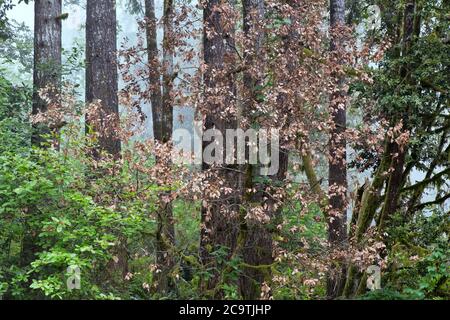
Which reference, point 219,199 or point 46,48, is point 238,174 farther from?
point 46,48

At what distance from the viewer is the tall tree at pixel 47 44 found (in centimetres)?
1209

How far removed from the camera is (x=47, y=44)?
12.4 m

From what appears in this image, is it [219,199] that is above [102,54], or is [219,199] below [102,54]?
below

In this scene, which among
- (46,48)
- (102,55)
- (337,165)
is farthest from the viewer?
(102,55)

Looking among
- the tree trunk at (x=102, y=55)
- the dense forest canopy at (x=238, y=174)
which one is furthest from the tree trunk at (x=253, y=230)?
the tree trunk at (x=102, y=55)

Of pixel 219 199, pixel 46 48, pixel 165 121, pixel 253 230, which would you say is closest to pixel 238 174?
pixel 219 199

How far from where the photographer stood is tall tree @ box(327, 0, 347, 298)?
29.9ft

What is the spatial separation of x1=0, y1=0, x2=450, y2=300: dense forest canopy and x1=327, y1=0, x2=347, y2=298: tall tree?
0.07 meters

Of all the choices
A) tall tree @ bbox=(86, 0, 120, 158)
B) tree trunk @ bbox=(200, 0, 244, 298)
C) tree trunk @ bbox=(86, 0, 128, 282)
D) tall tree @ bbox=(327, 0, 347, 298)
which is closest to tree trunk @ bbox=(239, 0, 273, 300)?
tree trunk @ bbox=(200, 0, 244, 298)

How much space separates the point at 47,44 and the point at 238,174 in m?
5.90

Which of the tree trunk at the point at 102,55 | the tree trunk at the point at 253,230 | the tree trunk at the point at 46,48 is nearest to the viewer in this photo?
the tree trunk at the point at 253,230

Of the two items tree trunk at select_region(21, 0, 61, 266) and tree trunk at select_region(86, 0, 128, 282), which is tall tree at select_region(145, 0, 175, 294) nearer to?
tree trunk at select_region(86, 0, 128, 282)

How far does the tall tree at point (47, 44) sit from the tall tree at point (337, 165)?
5756mm

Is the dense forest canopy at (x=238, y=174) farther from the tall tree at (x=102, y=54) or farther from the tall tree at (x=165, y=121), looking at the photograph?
the tall tree at (x=102, y=54)
